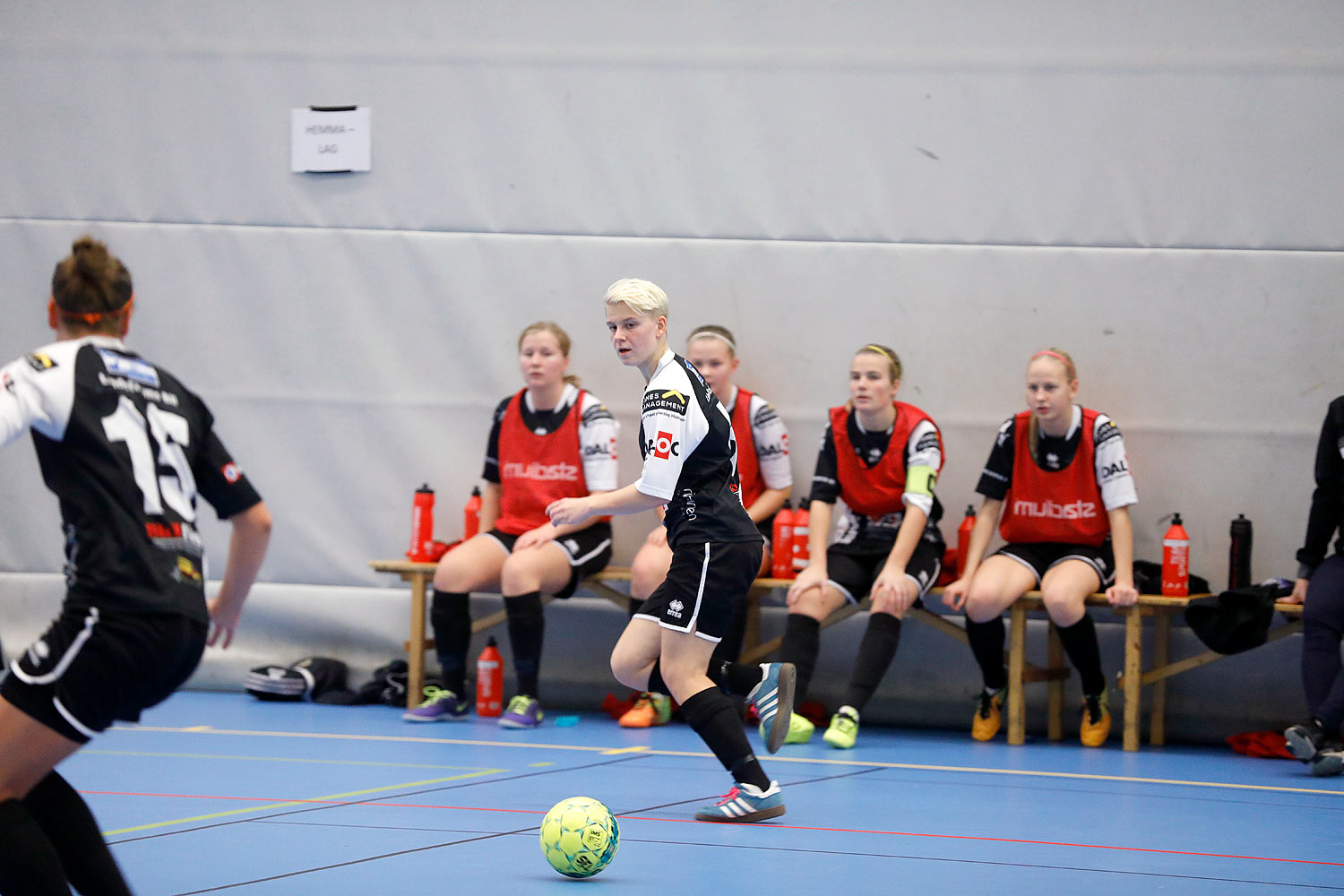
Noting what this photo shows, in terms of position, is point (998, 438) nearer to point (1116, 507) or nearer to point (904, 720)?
point (1116, 507)

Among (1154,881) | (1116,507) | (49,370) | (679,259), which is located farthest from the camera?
(679,259)

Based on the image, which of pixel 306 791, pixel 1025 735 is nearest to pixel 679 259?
pixel 1025 735

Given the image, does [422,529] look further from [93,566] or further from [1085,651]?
[93,566]

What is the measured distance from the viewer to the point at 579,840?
3.55 metres

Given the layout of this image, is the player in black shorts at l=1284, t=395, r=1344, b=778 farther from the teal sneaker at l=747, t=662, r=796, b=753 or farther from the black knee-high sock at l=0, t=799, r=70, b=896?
the black knee-high sock at l=0, t=799, r=70, b=896

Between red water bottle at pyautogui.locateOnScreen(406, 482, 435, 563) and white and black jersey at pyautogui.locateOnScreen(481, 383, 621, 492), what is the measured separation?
0.36 m

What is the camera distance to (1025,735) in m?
7.08

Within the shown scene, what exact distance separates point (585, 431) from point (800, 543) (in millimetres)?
1322

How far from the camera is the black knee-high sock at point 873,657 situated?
21.5 ft

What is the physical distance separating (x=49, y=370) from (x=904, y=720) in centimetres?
554

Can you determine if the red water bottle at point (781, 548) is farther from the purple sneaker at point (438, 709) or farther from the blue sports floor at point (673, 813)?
Result: the purple sneaker at point (438, 709)

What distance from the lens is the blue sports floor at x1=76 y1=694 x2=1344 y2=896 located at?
363cm

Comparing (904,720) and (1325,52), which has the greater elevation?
(1325,52)

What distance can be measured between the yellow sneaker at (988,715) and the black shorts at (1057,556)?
0.65 meters
